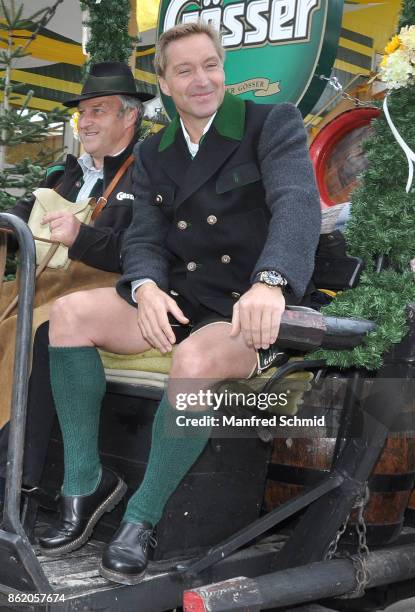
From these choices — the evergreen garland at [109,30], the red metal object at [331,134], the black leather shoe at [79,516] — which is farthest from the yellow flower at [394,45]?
the black leather shoe at [79,516]

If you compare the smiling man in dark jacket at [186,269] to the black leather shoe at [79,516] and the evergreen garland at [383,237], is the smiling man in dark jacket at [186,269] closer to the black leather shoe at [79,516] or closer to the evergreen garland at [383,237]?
the black leather shoe at [79,516]

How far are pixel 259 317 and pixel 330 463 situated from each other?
93cm

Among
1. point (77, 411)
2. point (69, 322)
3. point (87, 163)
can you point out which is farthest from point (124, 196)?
point (77, 411)

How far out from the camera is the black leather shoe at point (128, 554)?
1996 millimetres

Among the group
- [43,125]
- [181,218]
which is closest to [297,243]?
[181,218]

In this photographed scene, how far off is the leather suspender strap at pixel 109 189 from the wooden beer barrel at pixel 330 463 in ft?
3.32

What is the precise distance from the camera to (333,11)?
3.27 m

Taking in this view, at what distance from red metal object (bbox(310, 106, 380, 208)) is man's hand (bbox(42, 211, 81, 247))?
136 cm

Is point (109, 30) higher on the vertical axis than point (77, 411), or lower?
higher

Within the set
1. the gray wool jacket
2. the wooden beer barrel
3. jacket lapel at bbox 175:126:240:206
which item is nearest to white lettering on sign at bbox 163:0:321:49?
the gray wool jacket

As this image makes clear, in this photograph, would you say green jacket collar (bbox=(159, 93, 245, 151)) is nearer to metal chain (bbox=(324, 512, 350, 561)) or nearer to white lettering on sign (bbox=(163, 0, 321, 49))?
white lettering on sign (bbox=(163, 0, 321, 49))

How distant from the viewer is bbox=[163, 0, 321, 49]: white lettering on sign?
3326 millimetres

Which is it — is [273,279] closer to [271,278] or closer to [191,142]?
[271,278]

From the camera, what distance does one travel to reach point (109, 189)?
9.66 feet
